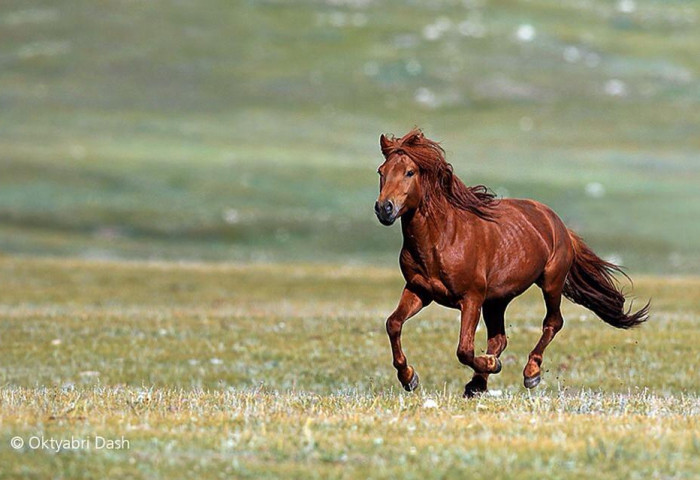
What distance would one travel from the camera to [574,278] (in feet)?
53.2

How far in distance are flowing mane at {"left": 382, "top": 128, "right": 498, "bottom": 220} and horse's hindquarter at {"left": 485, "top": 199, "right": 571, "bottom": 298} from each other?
21.7 inches

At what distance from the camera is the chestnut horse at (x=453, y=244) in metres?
13.3

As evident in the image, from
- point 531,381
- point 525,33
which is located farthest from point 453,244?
point 525,33

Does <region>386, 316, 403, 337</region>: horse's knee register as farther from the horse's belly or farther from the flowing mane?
the flowing mane

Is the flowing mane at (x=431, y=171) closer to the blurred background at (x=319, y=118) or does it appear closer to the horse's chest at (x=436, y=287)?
the horse's chest at (x=436, y=287)

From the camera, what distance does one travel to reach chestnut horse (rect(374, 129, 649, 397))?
1330 cm

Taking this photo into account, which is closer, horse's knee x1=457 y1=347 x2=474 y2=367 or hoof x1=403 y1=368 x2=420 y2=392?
horse's knee x1=457 y1=347 x2=474 y2=367

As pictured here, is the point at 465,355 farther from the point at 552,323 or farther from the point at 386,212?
the point at 552,323

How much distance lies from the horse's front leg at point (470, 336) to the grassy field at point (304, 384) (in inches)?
24.7

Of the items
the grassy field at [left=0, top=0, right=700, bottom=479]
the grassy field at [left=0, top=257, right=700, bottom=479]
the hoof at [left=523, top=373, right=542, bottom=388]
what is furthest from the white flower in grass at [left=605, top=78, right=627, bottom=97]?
the hoof at [left=523, top=373, right=542, bottom=388]

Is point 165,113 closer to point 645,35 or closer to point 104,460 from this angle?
point 645,35

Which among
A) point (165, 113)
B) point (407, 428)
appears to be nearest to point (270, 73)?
point (165, 113)

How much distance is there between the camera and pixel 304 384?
18.4 meters

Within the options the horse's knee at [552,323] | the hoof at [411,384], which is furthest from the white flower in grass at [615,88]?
the hoof at [411,384]
